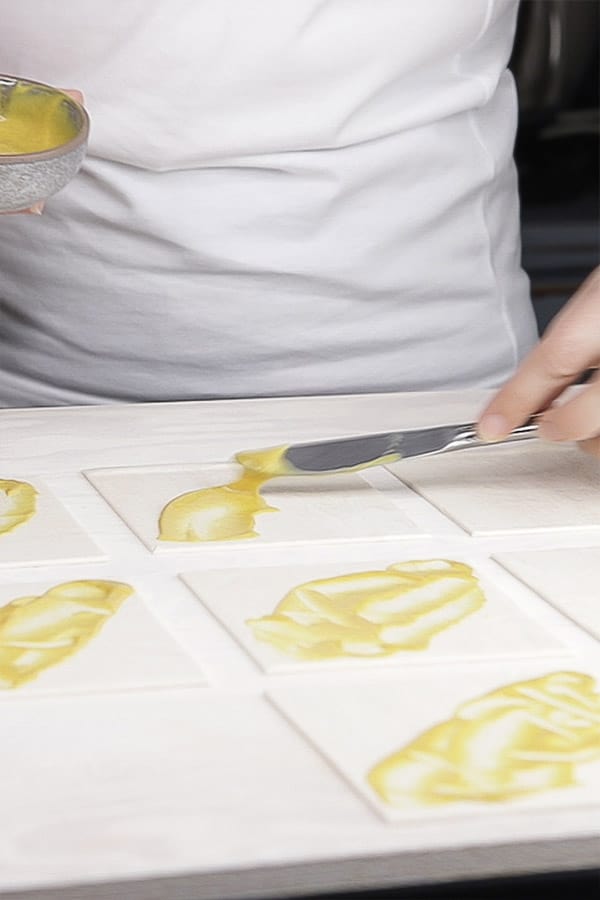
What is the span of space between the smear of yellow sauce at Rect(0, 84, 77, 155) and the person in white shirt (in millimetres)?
150

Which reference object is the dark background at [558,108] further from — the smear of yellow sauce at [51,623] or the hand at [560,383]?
the smear of yellow sauce at [51,623]

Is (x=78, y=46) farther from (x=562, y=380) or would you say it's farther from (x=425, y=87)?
(x=562, y=380)

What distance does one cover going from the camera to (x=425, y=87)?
0.94 meters

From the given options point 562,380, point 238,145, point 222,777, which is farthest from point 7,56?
point 222,777

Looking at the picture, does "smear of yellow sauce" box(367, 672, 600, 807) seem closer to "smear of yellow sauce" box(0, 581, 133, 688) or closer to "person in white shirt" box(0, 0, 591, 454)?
"smear of yellow sauce" box(0, 581, 133, 688)

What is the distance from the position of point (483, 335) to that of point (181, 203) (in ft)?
0.79

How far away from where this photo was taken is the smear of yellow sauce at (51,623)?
0.51 m

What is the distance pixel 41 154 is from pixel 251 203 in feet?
0.83

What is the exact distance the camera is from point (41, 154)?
661 millimetres

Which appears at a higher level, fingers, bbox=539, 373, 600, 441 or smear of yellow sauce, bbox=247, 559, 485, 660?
smear of yellow sauce, bbox=247, 559, 485, 660

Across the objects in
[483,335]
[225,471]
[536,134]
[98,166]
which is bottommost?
[536,134]

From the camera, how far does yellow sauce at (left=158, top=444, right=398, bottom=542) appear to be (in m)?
0.63

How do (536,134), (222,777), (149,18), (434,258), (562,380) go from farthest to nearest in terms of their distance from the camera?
(536,134) → (434,258) → (149,18) → (562,380) → (222,777)

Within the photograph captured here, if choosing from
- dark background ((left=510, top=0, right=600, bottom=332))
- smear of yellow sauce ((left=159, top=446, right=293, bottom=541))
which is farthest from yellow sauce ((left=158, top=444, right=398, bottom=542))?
dark background ((left=510, top=0, right=600, bottom=332))
